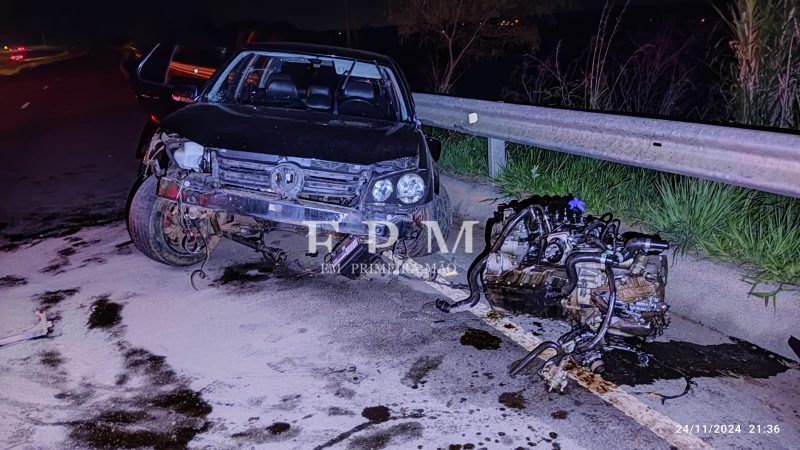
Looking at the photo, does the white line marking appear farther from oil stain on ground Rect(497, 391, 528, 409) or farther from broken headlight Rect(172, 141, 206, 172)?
broken headlight Rect(172, 141, 206, 172)

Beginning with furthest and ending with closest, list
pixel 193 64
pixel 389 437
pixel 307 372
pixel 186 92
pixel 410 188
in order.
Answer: pixel 193 64, pixel 186 92, pixel 410 188, pixel 307 372, pixel 389 437

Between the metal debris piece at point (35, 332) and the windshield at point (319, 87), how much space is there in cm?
243

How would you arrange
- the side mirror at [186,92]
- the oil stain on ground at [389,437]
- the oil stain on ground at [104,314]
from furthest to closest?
1. the side mirror at [186,92]
2. the oil stain on ground at [104,314]
3. the oil stain on ground at [389,437]

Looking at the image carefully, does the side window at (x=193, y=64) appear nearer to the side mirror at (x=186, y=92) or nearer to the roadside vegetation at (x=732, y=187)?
the side mirror at (x=186, y=92)

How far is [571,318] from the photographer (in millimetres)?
3992

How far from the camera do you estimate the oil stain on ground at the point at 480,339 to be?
3830mm

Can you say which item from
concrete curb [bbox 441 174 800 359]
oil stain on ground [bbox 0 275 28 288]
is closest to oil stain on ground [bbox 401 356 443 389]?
concrete curb [bbox 441 174 800 359]

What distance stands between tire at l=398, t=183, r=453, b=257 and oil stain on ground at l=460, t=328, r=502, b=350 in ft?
3.04

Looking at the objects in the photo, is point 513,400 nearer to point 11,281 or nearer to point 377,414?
point 377,414

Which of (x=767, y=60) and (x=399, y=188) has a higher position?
(x=767, y=60)

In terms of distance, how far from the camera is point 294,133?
465 cm

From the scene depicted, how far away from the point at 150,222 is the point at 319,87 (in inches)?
75.4

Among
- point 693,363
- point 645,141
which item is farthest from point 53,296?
point 645,141

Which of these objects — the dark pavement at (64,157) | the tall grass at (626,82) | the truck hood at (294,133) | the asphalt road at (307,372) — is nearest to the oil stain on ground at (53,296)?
the asphalt road at (307,372)
